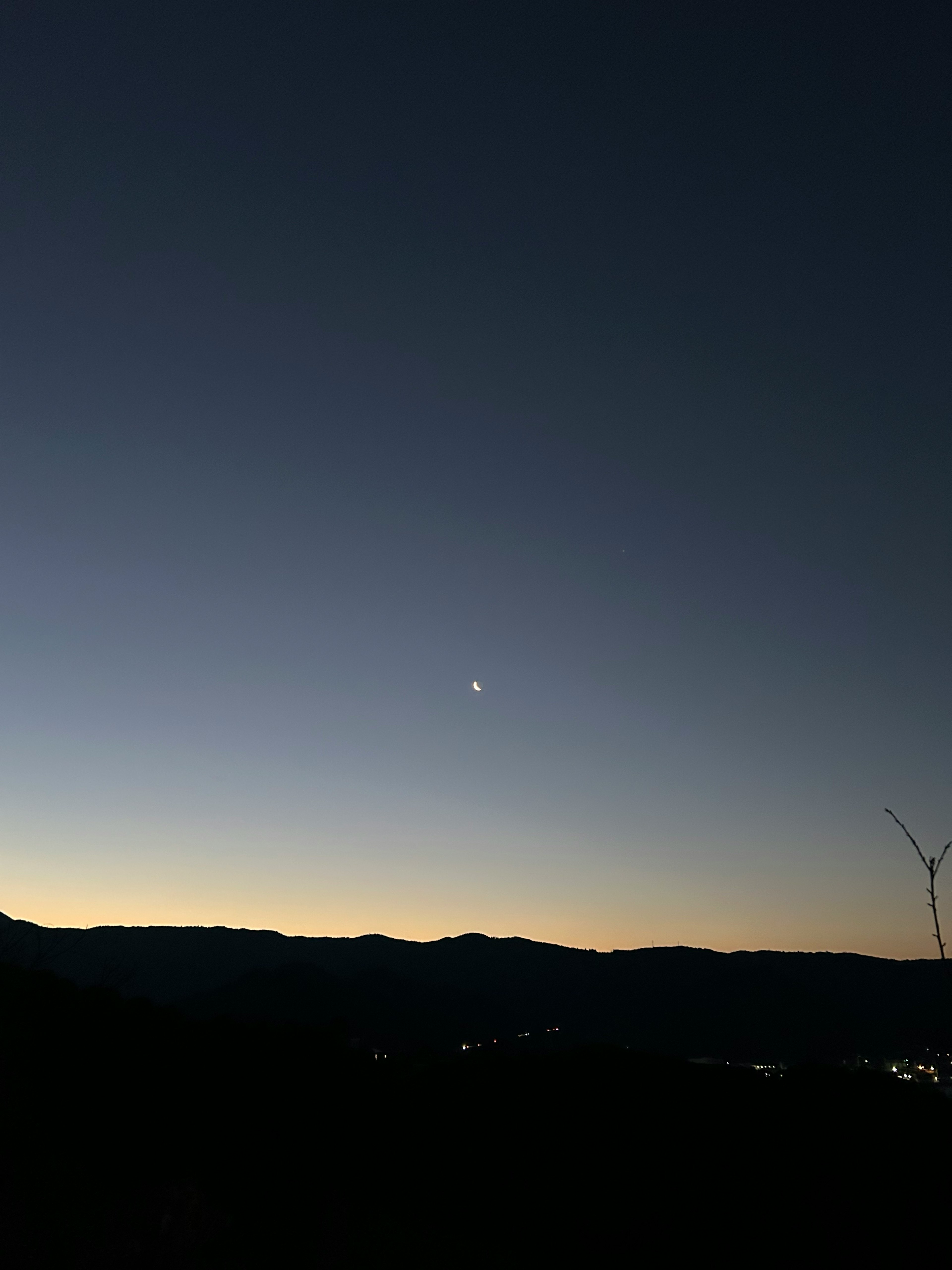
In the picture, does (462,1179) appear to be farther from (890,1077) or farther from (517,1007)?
(517,1007)

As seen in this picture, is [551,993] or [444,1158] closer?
[444,1158]

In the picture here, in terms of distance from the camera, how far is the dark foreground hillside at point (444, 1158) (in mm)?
12086

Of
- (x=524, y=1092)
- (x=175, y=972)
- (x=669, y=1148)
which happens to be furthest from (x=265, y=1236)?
(x=175, y=972)

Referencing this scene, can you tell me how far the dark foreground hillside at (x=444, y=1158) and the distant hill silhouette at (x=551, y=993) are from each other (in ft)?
394

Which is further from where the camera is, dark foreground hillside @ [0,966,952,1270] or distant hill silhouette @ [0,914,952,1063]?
distant hill silhouette @ [0,914,952,1063]

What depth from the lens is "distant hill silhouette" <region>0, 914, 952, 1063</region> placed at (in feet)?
486

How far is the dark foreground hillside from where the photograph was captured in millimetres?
12086

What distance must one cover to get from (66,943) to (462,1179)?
15256 centimetres

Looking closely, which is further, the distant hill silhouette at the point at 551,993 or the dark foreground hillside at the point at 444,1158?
the distant hill silhouette at the point at 551,993

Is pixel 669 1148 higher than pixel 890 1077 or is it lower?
lower

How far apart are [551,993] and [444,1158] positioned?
176 m

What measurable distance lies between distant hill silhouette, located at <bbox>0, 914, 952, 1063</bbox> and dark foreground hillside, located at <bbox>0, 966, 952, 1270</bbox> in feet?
394

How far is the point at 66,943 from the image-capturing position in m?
145

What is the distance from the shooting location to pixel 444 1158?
1447 cm
